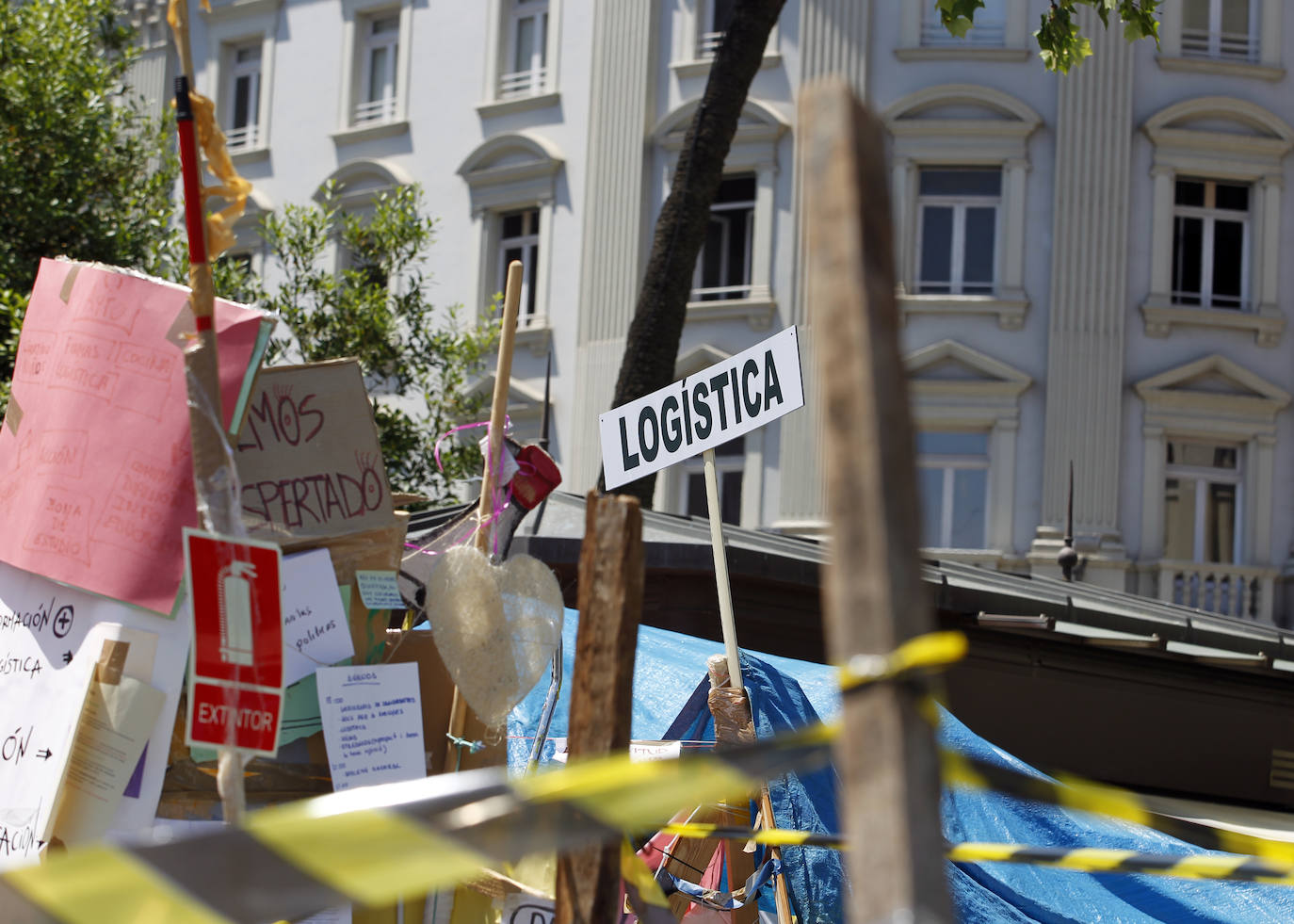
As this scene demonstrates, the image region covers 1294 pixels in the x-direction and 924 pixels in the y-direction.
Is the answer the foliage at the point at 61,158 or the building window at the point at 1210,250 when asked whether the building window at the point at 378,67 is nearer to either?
the foliage at the point at 61,158

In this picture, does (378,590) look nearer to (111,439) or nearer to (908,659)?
(111,439)

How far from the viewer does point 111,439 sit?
9.78 feet

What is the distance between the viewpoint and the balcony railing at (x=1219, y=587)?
55.2 ft

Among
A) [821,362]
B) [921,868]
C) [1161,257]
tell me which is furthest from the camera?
[1161,257]

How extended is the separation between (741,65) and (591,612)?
8.78 metres

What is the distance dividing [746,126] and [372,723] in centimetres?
1596

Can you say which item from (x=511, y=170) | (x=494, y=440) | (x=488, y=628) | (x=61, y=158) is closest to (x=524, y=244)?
(x=511, y=170)

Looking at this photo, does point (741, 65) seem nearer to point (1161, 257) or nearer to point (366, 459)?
point (366, 459)

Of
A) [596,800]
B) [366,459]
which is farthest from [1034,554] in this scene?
[596,800]

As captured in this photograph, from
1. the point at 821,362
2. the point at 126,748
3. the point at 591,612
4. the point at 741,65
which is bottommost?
the point at 126,748

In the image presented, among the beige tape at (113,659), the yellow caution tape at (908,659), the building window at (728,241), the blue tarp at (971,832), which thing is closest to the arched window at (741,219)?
the building window at (728,241)

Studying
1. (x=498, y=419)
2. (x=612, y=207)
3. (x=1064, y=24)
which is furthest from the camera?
(x=612, y=207)

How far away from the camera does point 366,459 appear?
3.27 meters

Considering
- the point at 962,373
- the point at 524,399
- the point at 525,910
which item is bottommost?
the point at 525,910
